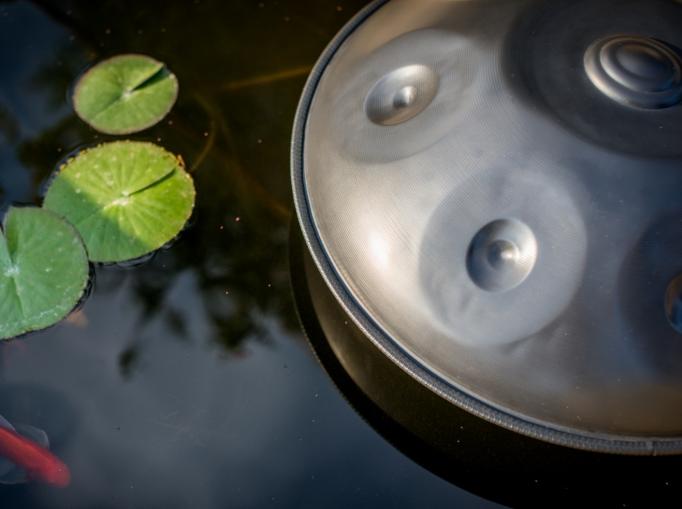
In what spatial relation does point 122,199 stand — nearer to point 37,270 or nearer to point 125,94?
point 37,270

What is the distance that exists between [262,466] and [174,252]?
627 mm

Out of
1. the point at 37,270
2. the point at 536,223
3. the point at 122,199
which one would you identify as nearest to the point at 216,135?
the point at 122,199

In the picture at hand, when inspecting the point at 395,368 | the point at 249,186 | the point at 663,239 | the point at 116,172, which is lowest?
the point at 395,368

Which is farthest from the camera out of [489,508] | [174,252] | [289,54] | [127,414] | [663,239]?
[289,54]

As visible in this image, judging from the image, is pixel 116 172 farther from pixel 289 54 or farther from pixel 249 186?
pixel 289 54

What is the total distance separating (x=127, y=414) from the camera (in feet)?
5.91

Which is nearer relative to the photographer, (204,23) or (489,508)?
(489,508)

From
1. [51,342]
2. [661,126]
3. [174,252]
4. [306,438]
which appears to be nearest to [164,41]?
[174,252]

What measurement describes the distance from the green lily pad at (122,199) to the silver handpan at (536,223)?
535 mm

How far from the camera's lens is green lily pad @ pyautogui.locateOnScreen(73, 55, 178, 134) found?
202 centimetres

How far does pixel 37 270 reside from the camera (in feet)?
5.69

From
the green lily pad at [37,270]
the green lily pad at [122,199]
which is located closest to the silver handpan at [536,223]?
the green lily pad at [122,199]

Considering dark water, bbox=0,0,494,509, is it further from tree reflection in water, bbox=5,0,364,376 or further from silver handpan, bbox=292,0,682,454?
silver handpan, bbox=292,0,682,454

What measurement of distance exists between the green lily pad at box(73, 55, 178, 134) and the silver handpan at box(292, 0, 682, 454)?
780mm
